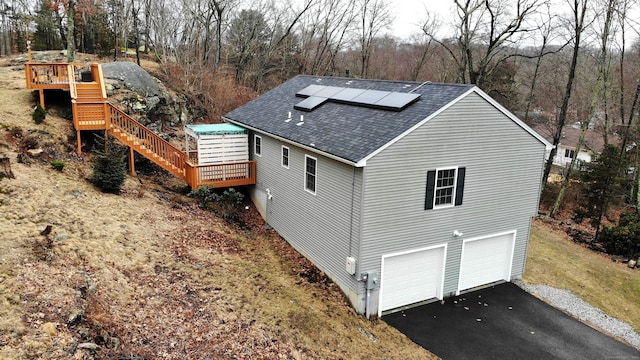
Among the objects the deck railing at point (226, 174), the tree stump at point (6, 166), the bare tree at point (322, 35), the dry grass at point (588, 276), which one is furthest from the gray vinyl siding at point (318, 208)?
the bare tree at point (322, 35)

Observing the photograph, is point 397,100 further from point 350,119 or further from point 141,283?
point 141,283

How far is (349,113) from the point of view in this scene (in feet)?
46.0

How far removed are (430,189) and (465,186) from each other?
136 cm

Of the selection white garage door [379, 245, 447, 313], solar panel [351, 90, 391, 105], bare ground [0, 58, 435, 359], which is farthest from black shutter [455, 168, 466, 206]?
bare ground [0, 58, 435, 359]

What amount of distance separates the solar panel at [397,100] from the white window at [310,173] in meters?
2.76

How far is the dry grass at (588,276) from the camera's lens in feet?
46.2

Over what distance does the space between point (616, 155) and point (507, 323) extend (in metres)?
14.4

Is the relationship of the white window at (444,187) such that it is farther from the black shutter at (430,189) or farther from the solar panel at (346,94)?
the solar panel at (346,94)

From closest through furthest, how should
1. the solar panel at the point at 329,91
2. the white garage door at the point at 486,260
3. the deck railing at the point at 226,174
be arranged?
the white garage door at the point at 486,260 → the solar panel at the point at 329,91 → the deck railing at the point at 226,174

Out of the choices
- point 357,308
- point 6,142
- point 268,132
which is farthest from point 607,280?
point 6,142

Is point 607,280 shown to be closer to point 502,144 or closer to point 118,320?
point 502,144

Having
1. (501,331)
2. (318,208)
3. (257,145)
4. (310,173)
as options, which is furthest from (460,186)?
(257,145)

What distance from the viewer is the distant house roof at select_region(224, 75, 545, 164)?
11711 millimetres

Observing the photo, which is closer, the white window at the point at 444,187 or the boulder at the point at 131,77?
the white window at the point at 444,187
